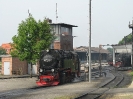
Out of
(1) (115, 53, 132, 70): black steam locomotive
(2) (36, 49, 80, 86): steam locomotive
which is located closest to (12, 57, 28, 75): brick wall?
(2) (36, 49, 80, 86): steam locomotive

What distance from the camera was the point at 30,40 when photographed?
36.1m

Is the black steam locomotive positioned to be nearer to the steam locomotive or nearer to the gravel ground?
the steam locomotive

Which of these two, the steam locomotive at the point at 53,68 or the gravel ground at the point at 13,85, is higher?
the steam locomotive at the point at 53,68

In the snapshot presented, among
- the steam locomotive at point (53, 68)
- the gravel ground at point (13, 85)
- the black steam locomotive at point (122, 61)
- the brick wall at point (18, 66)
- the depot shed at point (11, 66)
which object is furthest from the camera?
the black steam locomotive at point (122, 61)

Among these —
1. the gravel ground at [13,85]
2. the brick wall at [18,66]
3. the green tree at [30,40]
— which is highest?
the green tree at [30,40]

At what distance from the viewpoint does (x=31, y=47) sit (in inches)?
1416

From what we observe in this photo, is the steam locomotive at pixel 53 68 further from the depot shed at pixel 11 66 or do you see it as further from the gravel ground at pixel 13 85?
the depot shed at pixel 11 66

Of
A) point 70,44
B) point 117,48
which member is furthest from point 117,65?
point 117,48

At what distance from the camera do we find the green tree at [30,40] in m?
35.5

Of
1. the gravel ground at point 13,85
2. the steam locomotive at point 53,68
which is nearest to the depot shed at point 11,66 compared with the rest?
the gravel ground at point 13,85

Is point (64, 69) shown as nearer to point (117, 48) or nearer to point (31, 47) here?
point (31, 47)

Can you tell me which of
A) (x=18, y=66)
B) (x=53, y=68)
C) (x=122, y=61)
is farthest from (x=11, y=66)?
(x=122, y=61)

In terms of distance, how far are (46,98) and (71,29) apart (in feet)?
159

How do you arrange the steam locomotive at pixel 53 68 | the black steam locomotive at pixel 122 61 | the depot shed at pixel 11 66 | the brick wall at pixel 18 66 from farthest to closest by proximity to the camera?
the black steam locomotive at pixel 122 61 → the brick wall at pixel 18 66 → the depot shed at pixel 11 66 → the steam locomotive at pixel 53 68
